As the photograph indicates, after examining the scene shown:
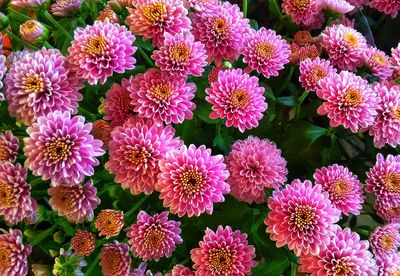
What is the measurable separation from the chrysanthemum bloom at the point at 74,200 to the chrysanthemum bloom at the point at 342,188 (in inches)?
11.6

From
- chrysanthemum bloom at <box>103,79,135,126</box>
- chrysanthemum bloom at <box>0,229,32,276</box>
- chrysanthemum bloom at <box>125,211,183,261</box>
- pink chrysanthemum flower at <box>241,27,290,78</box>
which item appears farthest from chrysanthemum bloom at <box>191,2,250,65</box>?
chrysanthemum bloom at <box>0,229,32,276</box>

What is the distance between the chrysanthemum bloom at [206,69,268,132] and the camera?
605mm

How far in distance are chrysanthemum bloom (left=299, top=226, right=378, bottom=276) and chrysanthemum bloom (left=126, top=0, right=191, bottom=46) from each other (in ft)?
1.06

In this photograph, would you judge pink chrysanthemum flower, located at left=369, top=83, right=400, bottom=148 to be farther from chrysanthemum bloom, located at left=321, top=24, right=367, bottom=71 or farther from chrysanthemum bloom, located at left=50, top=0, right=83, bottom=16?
chrysanthemum bloom, located at left=50, top=0, right=83, bottom=16

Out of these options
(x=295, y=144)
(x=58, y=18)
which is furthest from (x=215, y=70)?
(x=58, y=18)

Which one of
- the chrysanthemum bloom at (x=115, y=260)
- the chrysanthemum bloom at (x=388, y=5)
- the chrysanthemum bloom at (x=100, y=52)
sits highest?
the chrysanthemum bloom at (x=388, y=5)

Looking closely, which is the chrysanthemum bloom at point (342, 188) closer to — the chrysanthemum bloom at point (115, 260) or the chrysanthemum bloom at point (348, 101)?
the chrysanthemum bloom at point (348, 101)

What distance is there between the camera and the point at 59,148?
549 millimetres

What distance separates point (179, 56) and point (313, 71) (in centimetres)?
20

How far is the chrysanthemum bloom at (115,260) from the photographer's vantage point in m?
0.62

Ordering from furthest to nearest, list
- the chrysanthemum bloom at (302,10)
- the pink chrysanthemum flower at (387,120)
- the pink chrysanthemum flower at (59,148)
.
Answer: the chrysanthemum bloom at (302,10) → the pink chrysanthemum flower at (387,120) → the pink chrysanthemum flower at (59,148)

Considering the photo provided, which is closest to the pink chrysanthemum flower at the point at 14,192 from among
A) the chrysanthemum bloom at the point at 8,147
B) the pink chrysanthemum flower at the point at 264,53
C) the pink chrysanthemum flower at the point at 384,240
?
the chrysanthemum bloom at the point at 8,147

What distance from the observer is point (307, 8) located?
758 mm

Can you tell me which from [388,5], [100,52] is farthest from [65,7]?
[388,5]
